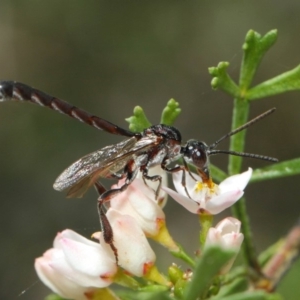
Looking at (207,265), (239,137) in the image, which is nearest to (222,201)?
(239,137)

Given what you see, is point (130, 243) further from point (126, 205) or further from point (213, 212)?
point (213, 212)

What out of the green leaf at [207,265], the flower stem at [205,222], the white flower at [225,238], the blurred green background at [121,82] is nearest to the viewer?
the green leaf at [207,265]

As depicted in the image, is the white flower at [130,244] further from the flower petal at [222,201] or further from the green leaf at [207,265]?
the green leaf at [207,265]

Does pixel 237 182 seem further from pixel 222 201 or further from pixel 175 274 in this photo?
pixel 175 274

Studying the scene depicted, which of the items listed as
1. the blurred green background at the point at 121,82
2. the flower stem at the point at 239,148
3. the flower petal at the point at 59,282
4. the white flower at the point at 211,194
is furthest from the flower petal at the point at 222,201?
the blurred green background at the point at 121,82

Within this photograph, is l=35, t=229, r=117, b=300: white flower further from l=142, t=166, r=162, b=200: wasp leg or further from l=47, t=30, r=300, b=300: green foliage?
l=142, t=166, r=162, b=200: wasp leg

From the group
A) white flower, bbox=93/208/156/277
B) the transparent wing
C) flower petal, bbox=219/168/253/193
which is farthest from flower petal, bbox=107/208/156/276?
flower petal, bbox=219/168/253/193
